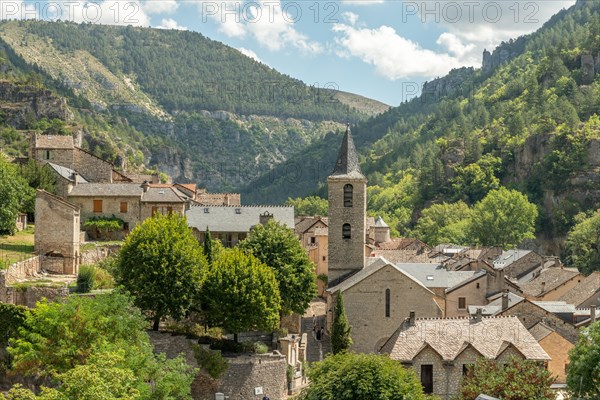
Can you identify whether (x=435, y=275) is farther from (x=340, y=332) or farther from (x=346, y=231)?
(x=340, y=332)

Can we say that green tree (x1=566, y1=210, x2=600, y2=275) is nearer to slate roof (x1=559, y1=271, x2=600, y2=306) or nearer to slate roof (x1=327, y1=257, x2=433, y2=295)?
slate roof (x1=559, y1=271, x2=600, y2=306)

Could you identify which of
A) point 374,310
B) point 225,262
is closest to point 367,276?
point 374,310

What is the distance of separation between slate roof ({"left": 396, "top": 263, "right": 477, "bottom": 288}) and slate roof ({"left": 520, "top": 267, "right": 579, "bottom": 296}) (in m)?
10.0

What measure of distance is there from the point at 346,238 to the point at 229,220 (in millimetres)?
10260

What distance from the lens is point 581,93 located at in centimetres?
16762

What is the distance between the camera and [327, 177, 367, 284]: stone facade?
68.0 m

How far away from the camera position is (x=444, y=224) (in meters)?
145

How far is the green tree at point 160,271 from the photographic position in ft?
157

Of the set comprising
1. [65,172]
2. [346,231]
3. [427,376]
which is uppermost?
[65,172]

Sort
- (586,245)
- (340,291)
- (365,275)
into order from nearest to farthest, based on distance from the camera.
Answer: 1. (340,291)
2. (365,275)
3. (586,245)

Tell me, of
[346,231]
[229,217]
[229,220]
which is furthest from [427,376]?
[229,217]

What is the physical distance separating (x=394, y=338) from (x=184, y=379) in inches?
583

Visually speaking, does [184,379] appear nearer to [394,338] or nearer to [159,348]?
[159,348]

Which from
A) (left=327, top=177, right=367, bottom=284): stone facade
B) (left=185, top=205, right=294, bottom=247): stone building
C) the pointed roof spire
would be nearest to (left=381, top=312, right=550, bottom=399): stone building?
(left=327, top=177, right=367, bottom=284): stone facade
